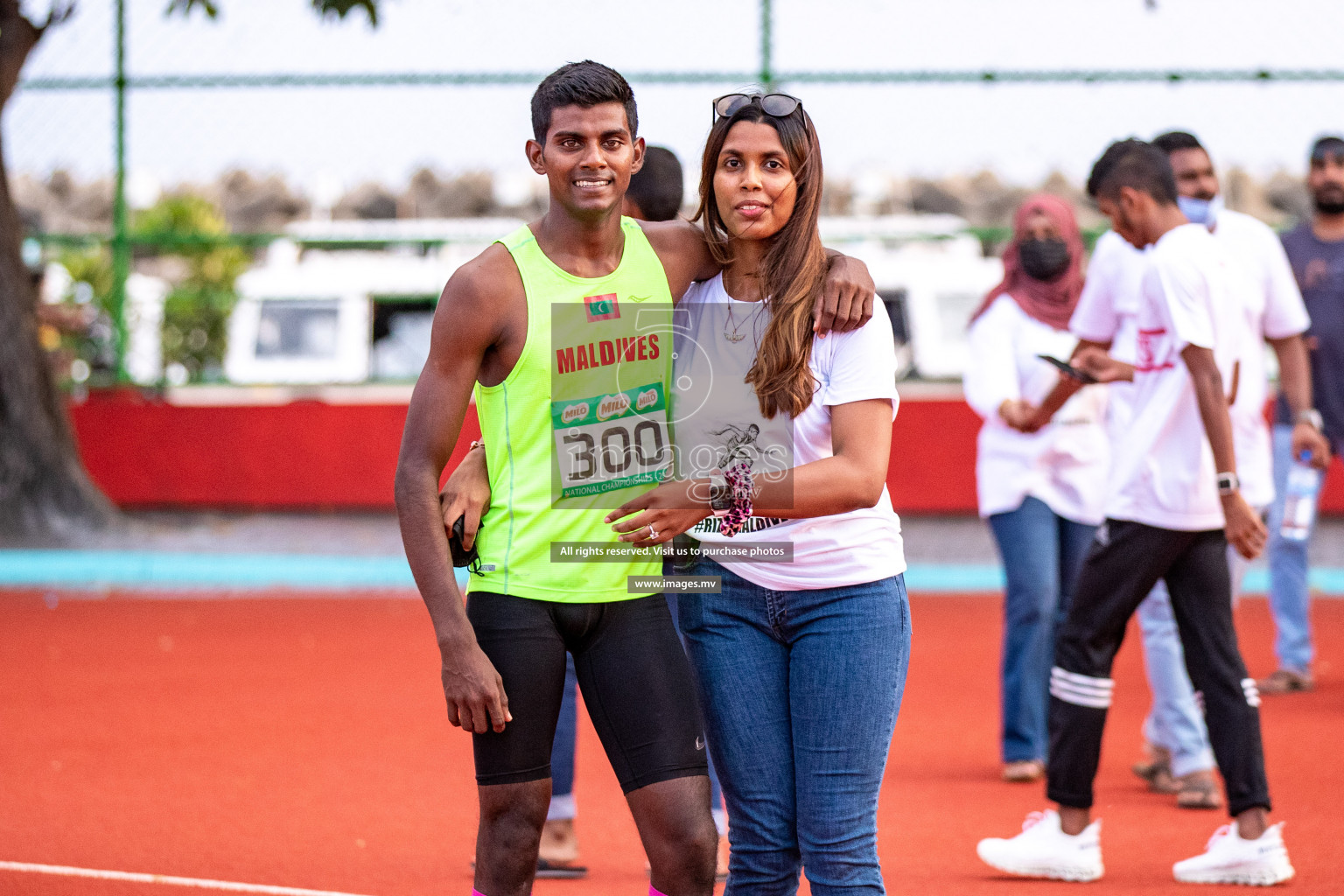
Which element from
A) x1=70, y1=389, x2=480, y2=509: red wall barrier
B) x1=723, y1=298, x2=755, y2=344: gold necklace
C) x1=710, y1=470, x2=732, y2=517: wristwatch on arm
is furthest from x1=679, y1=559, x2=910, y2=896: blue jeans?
x1=70, y1=389, x2=480, y2=509: red wall barrier

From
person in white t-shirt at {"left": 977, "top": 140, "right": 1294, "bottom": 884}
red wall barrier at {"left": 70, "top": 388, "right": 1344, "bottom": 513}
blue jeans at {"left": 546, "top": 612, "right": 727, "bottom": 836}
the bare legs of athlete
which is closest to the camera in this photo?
the bare legs of athlete

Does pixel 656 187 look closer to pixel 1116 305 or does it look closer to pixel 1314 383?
pixel 1116 305

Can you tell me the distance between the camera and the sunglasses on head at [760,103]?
10.6ft

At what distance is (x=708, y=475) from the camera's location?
10.3 feet

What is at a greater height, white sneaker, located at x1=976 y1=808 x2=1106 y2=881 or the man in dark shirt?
the man in dark shirt

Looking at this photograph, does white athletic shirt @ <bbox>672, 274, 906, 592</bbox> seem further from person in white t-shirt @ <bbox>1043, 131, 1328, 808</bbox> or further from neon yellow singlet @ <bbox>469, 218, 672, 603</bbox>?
person in white t-shirt @ <bbox>1043, 131, 1328, 808</bbox>

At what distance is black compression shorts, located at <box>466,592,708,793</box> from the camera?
10.4ft

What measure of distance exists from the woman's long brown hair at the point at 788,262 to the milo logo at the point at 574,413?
0.35 metres

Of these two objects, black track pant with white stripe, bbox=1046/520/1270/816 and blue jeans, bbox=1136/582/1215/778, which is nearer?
black track pant with white stripe, bbox=1046/520/1270/816

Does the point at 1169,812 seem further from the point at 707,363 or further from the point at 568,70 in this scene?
the point at 568,70

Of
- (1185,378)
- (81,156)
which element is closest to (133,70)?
(81,156)

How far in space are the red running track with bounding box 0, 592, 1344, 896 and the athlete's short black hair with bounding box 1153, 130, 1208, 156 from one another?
95.7 inches

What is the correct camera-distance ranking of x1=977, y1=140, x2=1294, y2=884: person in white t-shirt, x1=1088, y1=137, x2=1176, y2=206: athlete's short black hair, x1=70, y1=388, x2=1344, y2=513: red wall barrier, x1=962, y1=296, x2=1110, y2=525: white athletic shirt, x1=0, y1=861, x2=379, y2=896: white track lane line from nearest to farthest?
x1=0, y1=861, x2=379, y2=896: white track lane line → x1=977, y1=140, x2=1294, y2=884: person in white t-shirt → x1=1088, y1=137, x2=1176, y2=206: athlete's short black hair → x1=962, y1=296, x2=1110, y2=525: white athletic shirt → x1=70, y1=388, x2=1344, y2=513: red wall barrier

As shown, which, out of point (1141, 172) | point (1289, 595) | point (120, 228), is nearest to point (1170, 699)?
point (1141, 172)
